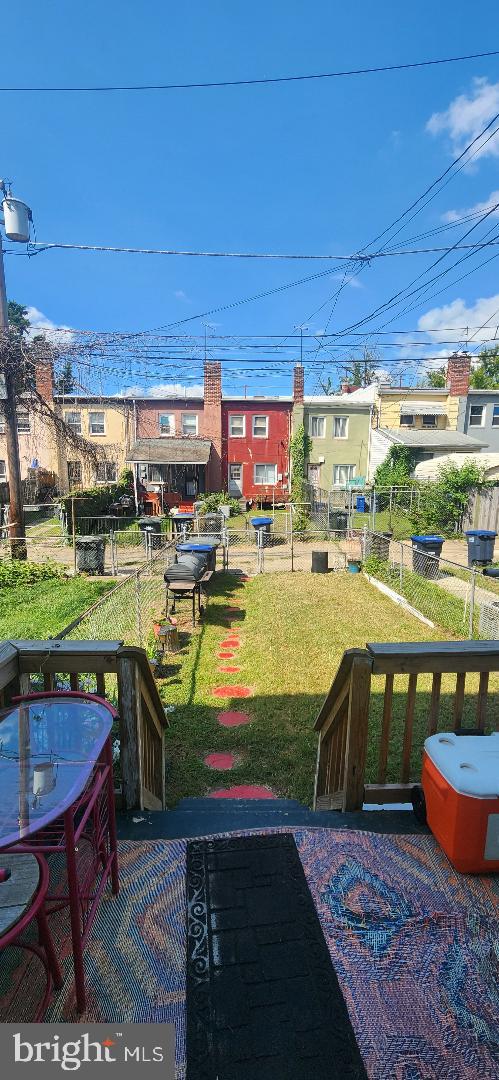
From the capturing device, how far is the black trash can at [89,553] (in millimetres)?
11922

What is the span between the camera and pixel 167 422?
2550 centimetres

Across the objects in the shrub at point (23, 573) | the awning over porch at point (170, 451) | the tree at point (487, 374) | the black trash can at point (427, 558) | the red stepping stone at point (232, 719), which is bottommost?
the red stepping stone at point (232, 719)

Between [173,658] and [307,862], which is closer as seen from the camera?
[307,862]

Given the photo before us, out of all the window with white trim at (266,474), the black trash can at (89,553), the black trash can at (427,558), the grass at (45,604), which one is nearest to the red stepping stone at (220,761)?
the grass at (45,604)

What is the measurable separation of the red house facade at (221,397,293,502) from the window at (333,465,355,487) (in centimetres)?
260

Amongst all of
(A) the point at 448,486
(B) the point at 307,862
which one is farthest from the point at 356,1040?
(A) the point at 448,486

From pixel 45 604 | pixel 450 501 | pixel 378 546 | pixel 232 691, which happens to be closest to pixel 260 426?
pixel 450 501

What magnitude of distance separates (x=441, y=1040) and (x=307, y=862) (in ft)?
2.64

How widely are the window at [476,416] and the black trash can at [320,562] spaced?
17.6 meters

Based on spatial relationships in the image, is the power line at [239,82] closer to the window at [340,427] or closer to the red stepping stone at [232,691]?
the red stepping stone at [232,691]

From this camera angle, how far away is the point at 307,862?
7.32ft

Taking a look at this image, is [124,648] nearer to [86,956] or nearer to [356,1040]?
[86,956]

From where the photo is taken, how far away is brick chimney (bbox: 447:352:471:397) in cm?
2412

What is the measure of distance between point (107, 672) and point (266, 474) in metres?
23.7
